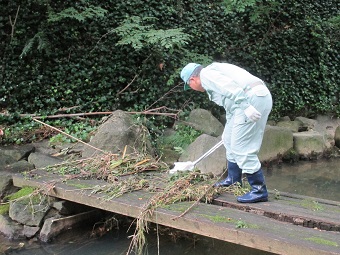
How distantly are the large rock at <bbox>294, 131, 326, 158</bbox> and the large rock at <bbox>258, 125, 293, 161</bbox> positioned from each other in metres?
0.29

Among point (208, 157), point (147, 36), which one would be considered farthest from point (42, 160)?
point (147, 36)

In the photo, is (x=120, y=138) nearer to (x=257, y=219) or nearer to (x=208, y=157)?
(x=208, y=157)

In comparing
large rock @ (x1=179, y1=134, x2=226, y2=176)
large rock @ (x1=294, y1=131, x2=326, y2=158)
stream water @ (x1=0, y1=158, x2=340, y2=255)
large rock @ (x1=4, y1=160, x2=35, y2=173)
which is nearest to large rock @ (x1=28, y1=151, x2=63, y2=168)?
large rock @ (x1=4, y1=160, x2=35, y2=173)

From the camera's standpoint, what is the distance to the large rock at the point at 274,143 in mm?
7652

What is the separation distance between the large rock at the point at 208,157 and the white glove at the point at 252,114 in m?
2.69

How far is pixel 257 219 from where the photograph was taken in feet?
10.7

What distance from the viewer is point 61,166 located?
4.99 m

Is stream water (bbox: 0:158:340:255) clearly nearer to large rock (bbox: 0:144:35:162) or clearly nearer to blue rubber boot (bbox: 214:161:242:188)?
blue rubber boot (bbox: 214:161:242:188)

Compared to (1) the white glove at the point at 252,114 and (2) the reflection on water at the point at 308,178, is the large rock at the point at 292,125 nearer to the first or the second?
(2) the reflection on water at the point at 308,178

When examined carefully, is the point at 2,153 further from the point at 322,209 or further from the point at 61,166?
the point at 322,209

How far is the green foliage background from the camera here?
23.7ft

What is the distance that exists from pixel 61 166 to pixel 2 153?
1366 millimetres

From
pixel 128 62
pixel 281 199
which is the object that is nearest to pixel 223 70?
pixel 281 199

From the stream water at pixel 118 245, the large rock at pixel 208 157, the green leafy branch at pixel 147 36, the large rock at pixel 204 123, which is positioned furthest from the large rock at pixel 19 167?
the large rock at pixel 204 123
